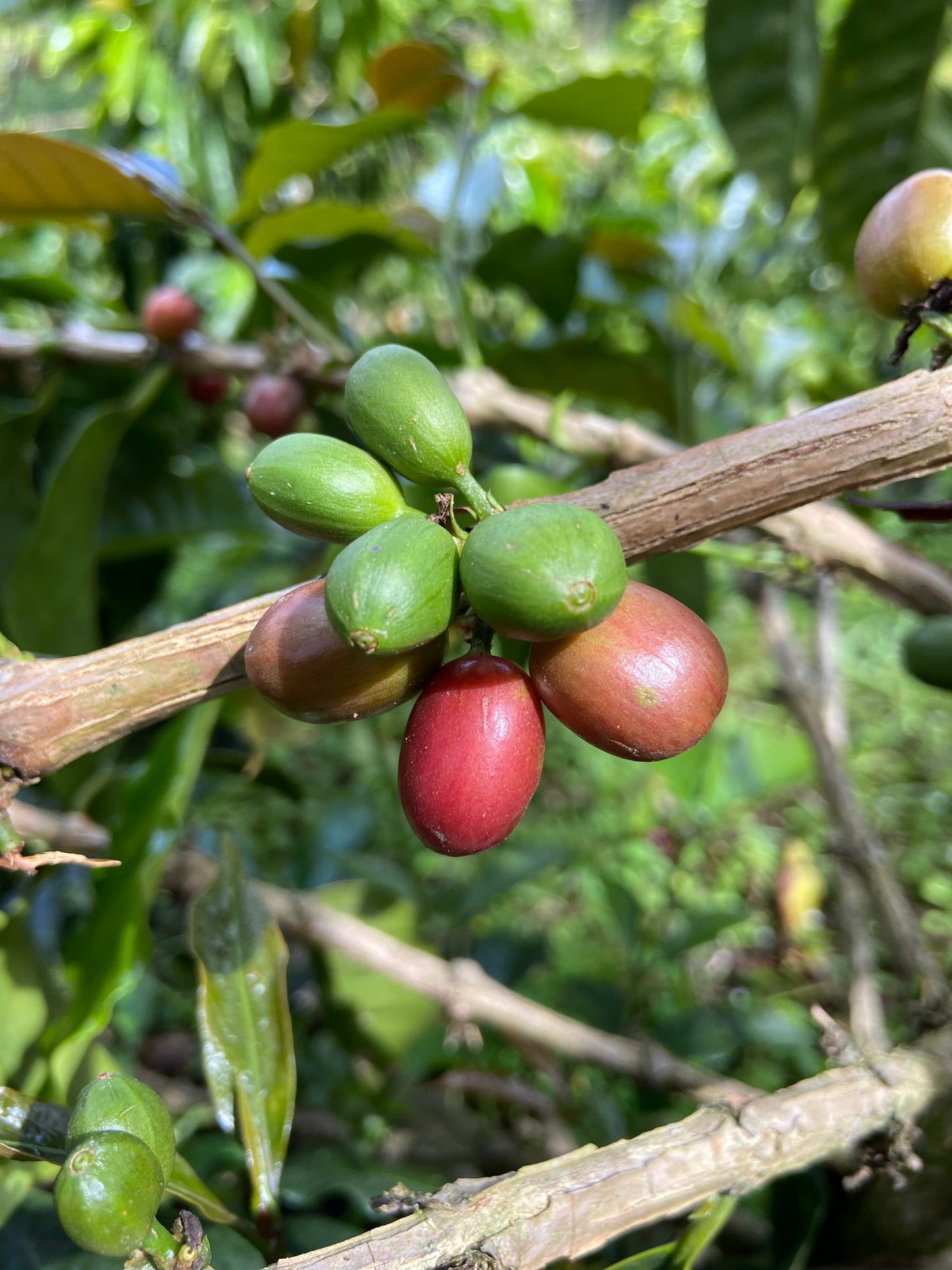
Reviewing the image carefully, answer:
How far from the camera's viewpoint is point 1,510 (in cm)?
145

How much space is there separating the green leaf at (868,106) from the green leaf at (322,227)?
748 mm

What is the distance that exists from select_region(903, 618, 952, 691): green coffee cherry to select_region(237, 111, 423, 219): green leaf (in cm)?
119

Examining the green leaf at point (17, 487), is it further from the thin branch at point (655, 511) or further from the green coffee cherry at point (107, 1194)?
the green coffee cherry at point (107, 1194)

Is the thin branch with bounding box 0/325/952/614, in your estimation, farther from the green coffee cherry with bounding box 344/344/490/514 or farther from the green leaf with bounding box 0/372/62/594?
the green coffee cherry with bounding box 344/344/490/514

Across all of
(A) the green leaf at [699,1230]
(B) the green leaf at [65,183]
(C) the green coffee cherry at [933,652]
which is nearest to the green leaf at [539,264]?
(B) the green leaf at [65,183]

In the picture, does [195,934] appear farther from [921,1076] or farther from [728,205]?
[728,205]

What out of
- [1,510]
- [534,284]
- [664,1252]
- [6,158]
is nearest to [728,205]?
[534,284]

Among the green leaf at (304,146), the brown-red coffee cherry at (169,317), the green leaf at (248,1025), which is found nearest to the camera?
the green leaf at (248,1025)

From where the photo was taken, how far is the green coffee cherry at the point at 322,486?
22.2 inches

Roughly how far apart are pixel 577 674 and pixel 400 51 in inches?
62.1

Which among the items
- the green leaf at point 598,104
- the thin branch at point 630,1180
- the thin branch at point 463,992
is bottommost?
the thin branch at point 463,992

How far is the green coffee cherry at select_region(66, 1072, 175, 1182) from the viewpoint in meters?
0.50

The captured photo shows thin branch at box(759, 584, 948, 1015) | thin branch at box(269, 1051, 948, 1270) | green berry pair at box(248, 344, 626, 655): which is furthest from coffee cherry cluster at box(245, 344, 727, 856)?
thin branch at box(759, 584, 948, 1015)

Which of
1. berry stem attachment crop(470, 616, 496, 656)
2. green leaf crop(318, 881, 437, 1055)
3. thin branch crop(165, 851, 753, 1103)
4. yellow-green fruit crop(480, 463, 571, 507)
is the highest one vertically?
berry stem attachment crop(470, 616, 496, 656)
